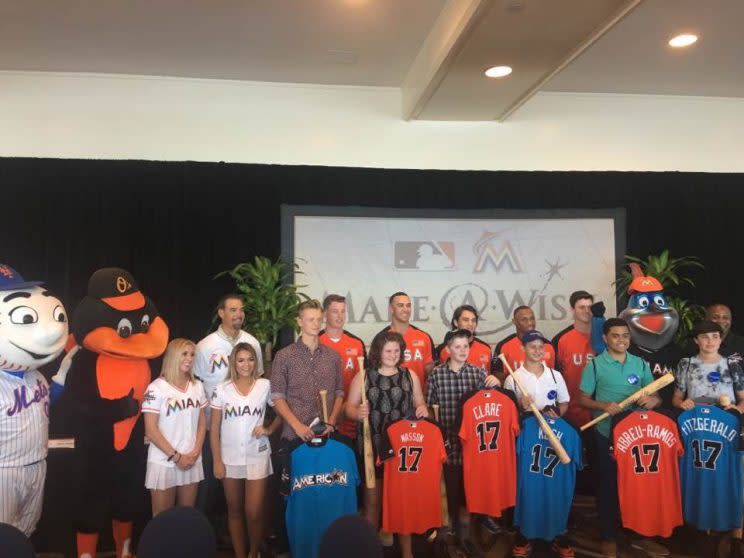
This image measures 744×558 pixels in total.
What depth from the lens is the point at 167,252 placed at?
5.28 metres

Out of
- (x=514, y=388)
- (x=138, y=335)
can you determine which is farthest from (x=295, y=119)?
(x=514, y=388)

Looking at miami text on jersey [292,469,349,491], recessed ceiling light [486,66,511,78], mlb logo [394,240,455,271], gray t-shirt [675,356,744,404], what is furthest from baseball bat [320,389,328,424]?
recessed ceiling light [486,66,511,78]

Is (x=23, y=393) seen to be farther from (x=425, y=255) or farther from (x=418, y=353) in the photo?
(x=425, y=255)

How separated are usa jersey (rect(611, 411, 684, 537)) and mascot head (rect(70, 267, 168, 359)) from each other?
280 centimetres

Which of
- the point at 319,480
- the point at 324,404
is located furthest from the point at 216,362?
the point at 319,480

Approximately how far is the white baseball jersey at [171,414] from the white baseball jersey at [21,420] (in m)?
0.53

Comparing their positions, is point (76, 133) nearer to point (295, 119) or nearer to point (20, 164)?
point (20, 164)

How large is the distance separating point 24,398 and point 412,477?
214cm

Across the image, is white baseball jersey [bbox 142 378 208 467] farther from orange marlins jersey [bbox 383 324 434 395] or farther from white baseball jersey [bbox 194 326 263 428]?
orange marlins jersey [bbox 383 324 434 395]

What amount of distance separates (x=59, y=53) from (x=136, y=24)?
90 centimetres

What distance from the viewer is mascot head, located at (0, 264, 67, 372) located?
3219 millimetres

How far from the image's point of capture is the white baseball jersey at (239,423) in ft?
11.8

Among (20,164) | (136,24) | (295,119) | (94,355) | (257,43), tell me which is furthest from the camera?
(295,119)

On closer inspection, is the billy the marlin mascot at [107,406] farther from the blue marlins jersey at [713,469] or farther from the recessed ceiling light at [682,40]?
the recessed ceiling light at [682,40]
